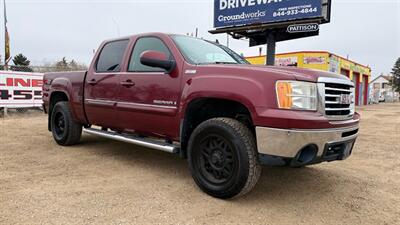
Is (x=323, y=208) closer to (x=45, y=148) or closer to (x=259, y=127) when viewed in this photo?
(x=259, y=127)

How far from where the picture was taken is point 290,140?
3.21m

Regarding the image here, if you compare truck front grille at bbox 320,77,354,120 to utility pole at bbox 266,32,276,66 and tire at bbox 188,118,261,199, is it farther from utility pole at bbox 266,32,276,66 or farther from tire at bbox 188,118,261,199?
utility pole at bbox 266,32,276,66

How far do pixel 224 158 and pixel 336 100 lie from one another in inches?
52.8

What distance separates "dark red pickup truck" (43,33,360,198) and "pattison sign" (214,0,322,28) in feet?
28.3

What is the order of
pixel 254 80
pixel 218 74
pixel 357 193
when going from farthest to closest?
pixel 357 193, pixel 218 74, pixel 254 80

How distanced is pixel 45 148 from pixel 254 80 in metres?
4.50

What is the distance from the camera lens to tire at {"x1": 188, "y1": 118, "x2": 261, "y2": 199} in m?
3.46

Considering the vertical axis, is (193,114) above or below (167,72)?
below

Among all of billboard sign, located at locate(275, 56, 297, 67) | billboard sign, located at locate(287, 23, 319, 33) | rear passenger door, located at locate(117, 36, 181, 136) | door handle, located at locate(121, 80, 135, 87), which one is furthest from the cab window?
billboard sign, located at locate(275, 56, 297, 67)

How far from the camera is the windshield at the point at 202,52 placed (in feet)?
14.3

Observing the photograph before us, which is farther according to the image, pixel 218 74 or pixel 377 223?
pixel 218 74

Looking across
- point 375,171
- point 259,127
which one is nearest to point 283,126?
point 259,127

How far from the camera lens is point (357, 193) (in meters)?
4.15

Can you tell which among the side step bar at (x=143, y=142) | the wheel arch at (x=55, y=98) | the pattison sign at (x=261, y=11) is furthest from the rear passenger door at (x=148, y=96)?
the pattison sign at (x=261, y=11)
